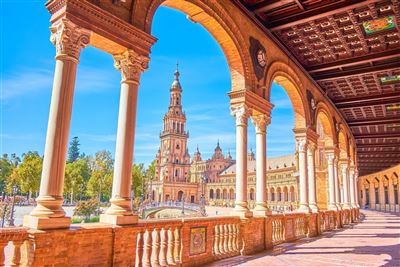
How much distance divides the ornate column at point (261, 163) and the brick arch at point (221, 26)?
56.0 inches

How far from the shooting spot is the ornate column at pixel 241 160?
9273 millimetres

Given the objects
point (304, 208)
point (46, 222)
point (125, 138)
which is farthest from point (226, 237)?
point (304, 208)

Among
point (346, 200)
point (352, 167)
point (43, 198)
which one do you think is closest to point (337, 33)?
point (43, 198)

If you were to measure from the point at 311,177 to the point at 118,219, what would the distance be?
12260 mm

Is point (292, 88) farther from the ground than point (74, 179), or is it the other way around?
point (292, 88)

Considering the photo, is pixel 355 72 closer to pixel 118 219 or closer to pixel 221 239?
pixel 221 239

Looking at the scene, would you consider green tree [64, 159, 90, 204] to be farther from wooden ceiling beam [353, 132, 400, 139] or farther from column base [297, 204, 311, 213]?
column base [297, 204, 311, 213]

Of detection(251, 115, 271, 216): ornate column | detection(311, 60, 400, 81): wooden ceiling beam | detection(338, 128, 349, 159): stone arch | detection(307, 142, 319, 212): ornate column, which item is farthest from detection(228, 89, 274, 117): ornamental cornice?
detection(338, 128, 349, 159): stone arch

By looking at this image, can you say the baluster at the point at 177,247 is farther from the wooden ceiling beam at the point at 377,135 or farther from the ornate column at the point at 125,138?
the wooden ceiling beam at the point at 377,135

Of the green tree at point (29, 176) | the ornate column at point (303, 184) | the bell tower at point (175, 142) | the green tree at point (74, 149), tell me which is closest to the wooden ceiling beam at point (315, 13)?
the ornate column at point (303, 184)

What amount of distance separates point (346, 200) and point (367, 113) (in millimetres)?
6854

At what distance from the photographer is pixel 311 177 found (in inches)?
613

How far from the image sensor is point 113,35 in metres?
6.02

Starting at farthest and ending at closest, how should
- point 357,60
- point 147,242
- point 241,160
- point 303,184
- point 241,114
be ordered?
1. point 303,184
2. point 357,60
3. point 241,114
4. point 241,160
5. point 147,242
